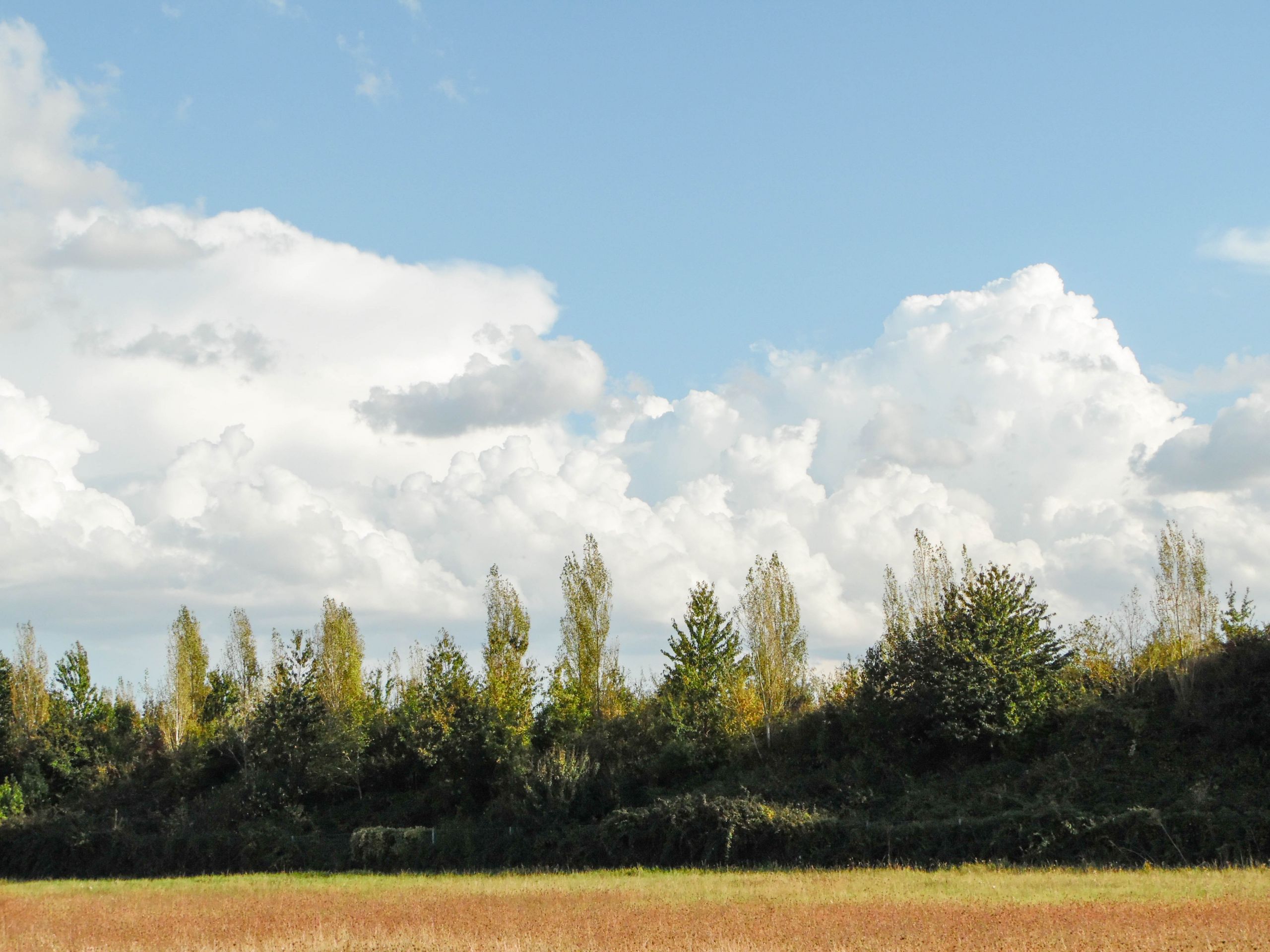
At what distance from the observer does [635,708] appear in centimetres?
5762

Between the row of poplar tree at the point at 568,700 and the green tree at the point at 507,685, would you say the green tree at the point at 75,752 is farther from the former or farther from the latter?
the green tree at the point at 507,685

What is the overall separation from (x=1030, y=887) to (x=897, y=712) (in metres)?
18.0

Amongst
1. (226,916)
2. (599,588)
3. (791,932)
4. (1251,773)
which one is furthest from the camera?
(599,588)

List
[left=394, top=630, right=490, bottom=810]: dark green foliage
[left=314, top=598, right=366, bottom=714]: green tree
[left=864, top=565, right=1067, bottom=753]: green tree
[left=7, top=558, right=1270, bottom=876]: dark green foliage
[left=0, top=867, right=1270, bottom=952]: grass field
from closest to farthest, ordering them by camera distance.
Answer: [left=0, top=867, right=1270, bottom=952]: grass field < [left=7, top=558, right=1270, bottom=876]: dark green foliage < [left=864, top=565, right=1067, bottom=753]: green tree < [left=394, top=630, right=490, bottom=810]: dark green foliage < [left=314, top=598, right=366, bottom=714]: green tree

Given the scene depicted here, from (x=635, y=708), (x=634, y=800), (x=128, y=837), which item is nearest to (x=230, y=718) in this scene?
(x=128, y=837)

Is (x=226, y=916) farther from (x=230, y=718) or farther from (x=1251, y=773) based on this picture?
(x=230, y=718)

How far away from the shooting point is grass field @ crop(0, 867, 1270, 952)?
2019 centimetres

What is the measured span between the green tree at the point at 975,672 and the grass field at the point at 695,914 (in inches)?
447

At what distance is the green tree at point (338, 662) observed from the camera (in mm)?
63781

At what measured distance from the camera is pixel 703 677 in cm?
5866

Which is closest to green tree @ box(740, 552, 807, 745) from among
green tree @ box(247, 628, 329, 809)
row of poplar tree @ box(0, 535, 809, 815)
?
row of poplar tree @ box(0, 535, 809, 815)

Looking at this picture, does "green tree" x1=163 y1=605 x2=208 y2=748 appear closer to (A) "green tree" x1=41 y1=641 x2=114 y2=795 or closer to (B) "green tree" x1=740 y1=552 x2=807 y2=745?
(A) "green tree" x1=41 y1=641 x2=114 y2=795

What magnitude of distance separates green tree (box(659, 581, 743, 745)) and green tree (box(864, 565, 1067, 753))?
7.00 m

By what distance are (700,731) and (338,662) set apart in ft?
83.8
